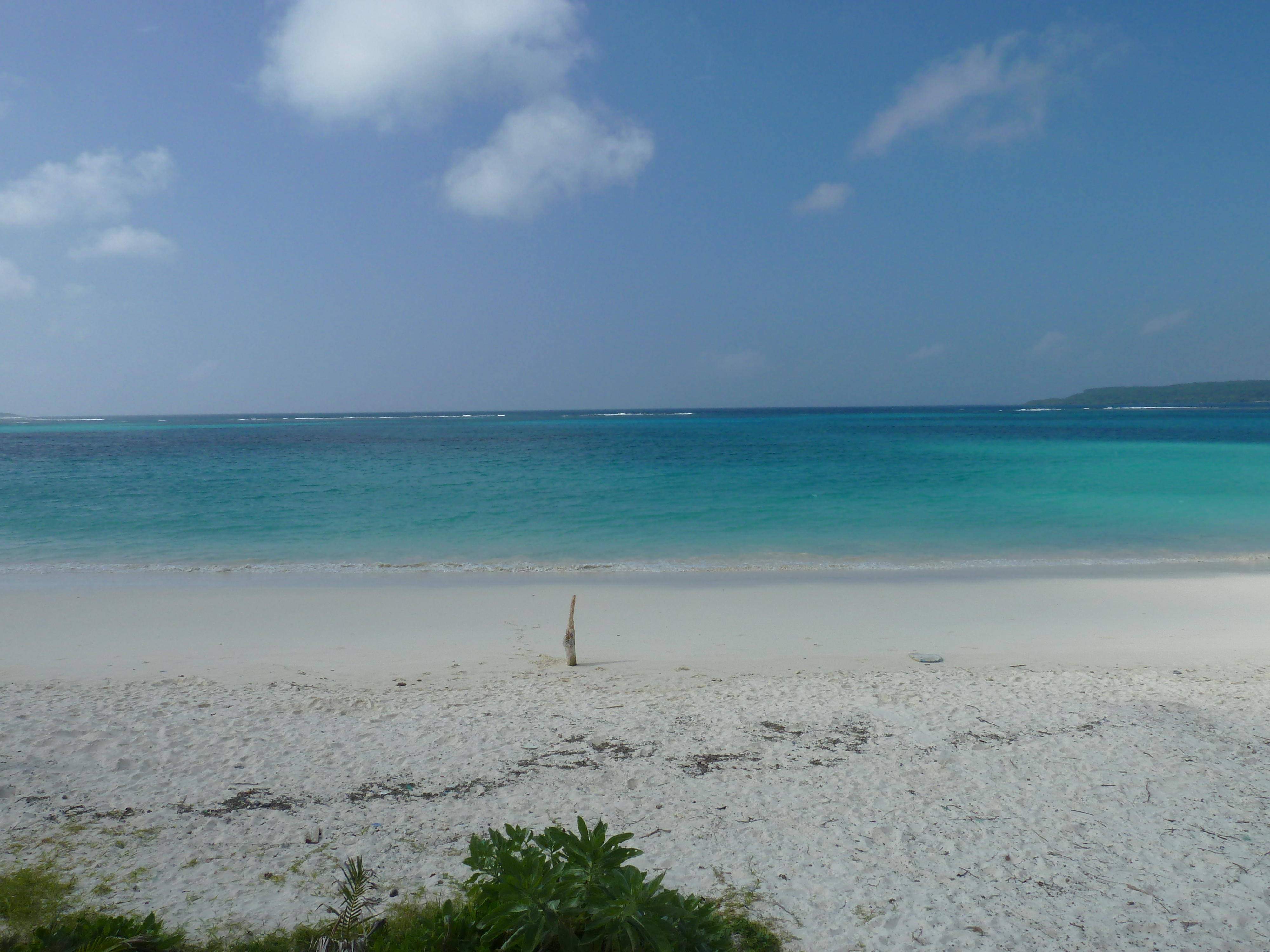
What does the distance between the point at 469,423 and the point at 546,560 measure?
3870 inches

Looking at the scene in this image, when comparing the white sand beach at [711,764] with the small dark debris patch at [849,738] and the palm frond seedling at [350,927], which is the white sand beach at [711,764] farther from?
the palm frond seedling at [350,927]

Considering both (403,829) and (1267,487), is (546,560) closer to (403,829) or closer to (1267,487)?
(403,829)

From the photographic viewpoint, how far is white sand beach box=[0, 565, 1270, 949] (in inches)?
147

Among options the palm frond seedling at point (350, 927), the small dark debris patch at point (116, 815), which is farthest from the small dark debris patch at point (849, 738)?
the small dark debris patch at point (116, 815)

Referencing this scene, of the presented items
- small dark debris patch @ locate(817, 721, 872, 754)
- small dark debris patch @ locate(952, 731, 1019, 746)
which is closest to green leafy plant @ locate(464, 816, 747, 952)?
small dark debris patch @ locate(817, 721, 872, 754)

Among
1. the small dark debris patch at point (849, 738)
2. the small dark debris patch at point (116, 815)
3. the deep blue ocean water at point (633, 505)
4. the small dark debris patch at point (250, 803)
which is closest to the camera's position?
the small dark debris patch at point (116, 815)

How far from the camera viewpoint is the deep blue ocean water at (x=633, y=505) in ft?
52.3

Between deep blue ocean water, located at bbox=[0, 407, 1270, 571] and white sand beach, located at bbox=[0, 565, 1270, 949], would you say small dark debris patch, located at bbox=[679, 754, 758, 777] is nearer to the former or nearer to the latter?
white sand beach, located at bbox=[0, 565, 1270, 949]

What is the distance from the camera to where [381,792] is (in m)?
4.80

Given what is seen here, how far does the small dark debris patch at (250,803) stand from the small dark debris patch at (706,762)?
8.85 ft

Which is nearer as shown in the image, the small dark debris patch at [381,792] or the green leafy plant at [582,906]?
the green leafy plant at [582,906]

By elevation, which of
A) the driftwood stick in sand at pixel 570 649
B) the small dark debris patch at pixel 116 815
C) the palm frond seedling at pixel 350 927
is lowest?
the driftwood stick in sand at pixel 570 649

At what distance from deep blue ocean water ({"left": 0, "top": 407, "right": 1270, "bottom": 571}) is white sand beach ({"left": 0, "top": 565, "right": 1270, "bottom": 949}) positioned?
591 cm

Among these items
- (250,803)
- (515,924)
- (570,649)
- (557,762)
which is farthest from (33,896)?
(570,649)
